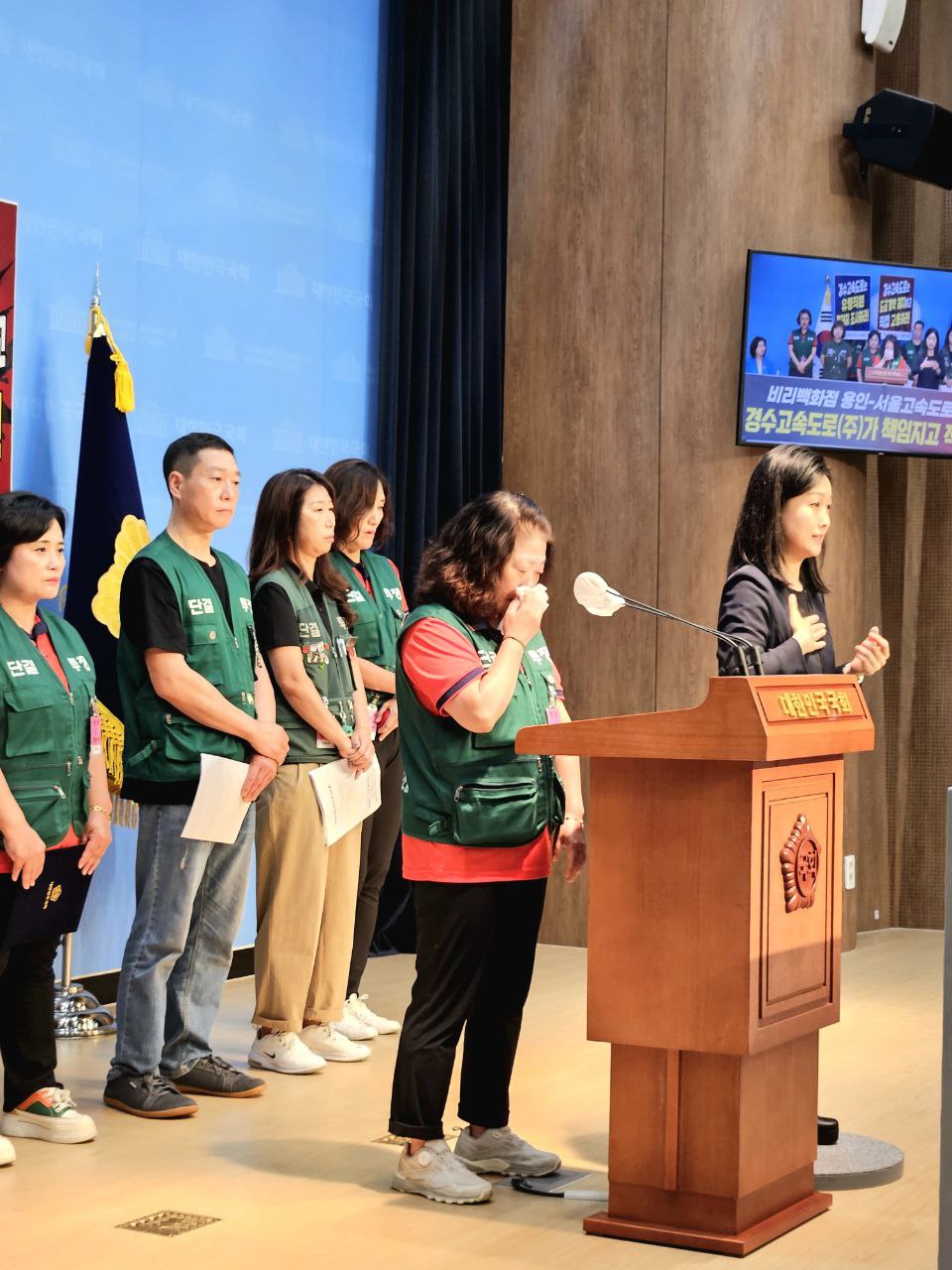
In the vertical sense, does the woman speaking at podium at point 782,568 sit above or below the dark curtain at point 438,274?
below

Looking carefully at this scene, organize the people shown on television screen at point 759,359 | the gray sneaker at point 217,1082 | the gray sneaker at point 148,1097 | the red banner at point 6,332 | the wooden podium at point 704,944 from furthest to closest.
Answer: the people shown on television screen at point 759,359, the red banner at point 6,332, the gray sneaker at point 217,1082, the gray sneaker at point 148,1097, the wooden podium at point 704,944

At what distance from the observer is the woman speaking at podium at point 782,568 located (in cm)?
328

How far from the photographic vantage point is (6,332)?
4602 millimetres

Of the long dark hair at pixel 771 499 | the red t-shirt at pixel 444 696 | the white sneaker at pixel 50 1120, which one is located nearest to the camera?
the red t-shirt at pixel 444 696

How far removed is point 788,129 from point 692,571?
1.67m

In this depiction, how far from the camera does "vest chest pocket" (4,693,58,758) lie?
344 cm

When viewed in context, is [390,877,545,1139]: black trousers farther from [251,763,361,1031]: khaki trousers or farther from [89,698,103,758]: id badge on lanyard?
[251,763,361,1031]: khaki trousers

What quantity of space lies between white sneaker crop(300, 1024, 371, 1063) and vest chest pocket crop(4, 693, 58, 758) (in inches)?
51.7

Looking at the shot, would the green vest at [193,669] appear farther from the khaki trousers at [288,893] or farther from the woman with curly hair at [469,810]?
the woman with curly hair at [469,810]

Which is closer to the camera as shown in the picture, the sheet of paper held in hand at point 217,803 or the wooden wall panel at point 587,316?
the sheet of paper held in hand at point 217,803

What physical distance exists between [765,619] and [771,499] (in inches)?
9.6

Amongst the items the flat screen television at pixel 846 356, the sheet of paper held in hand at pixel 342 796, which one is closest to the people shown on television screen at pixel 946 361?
the flat screen television at pixel 846 356

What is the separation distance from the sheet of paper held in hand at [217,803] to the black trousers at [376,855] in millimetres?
883

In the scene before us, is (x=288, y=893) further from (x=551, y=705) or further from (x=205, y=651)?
(x=551, y=705)
